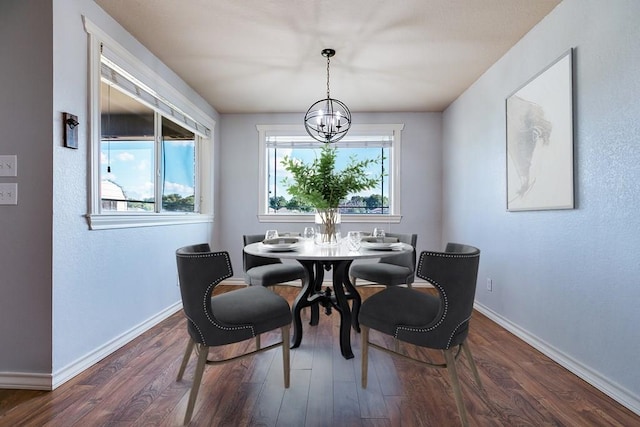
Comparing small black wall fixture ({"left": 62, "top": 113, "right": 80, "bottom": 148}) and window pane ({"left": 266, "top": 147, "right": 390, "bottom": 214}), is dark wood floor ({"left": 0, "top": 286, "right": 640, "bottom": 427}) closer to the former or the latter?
small black wall fixture ({"left": 62, "top": 113, "right": 80, "bottom": 148})

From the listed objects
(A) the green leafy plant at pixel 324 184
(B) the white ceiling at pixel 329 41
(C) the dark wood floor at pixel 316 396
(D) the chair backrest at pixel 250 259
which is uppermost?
(B) the white ceiling at pixel 329 41

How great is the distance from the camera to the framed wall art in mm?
2129

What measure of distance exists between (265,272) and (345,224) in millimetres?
1965

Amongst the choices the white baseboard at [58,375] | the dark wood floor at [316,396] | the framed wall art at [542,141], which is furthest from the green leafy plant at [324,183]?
the white baseboard at [58,375]

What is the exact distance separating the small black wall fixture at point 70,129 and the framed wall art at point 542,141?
119 inches

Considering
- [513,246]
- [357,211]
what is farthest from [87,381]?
[357,211]

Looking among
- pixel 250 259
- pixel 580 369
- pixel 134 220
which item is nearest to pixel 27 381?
pixel 134 220

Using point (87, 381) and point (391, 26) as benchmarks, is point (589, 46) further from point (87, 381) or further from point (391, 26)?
point (87, 381)

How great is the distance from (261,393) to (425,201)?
11.1ft

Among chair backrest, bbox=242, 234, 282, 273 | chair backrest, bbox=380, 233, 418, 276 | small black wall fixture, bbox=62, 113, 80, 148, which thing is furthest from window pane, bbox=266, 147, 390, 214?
small black wall fixture, bbox=62, 113, 80, 148

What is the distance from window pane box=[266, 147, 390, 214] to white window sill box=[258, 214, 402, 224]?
123mm

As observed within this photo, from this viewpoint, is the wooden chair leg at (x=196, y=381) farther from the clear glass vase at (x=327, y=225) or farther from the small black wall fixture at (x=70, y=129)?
the small black wall fixture at (x=70, y=129)

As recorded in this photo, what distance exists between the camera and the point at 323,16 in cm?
231

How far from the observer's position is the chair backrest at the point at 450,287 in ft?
4.92
